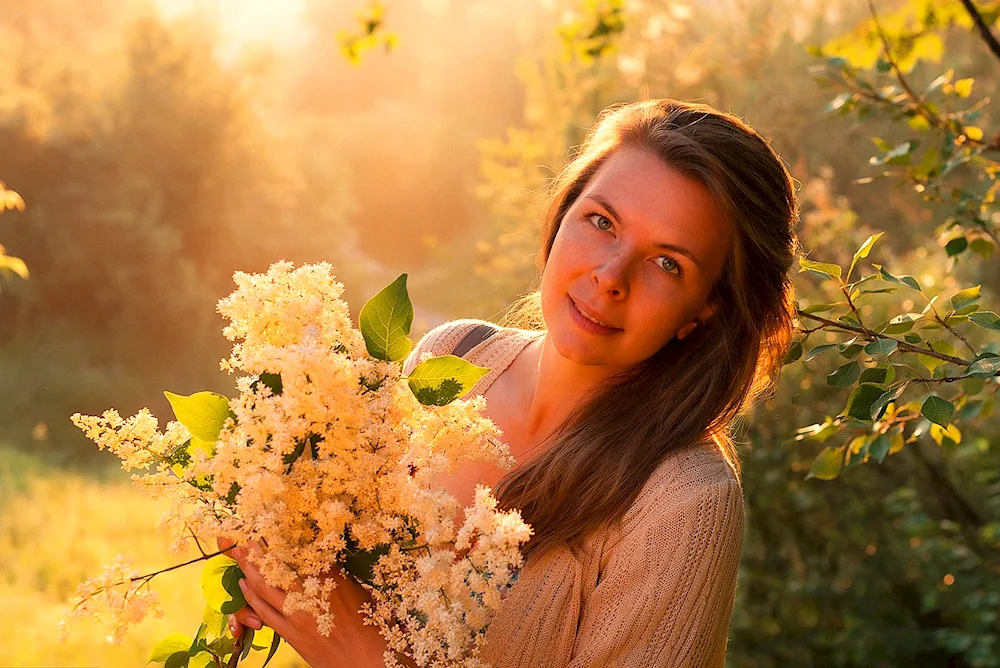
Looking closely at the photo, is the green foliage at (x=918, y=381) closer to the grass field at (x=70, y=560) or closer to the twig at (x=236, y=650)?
the twig at (x=236, y=650)

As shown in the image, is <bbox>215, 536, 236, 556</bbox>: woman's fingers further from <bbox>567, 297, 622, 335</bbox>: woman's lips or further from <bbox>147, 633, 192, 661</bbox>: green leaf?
<bbox>567, 297, 622, 335</bbox>: woman's lips

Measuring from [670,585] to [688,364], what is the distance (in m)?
0.46

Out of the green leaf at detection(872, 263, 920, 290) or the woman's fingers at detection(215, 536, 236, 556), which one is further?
the green leaf at detection(872, 263, 920, 290)

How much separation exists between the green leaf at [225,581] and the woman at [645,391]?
18.5 inches

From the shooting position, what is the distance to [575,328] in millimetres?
1579

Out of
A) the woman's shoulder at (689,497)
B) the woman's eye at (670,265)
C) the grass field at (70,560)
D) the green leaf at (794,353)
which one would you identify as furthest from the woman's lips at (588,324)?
the grass field at (70,560)

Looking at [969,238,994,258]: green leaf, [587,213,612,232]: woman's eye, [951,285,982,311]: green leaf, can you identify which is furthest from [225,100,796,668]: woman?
[969,238,994,258]: green leaf

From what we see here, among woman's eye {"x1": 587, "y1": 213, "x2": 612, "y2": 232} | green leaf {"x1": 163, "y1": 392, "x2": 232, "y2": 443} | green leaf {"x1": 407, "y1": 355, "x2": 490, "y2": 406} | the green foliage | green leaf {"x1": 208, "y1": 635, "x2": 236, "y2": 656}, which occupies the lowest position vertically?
the green foliage

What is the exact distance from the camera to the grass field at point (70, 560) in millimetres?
4273

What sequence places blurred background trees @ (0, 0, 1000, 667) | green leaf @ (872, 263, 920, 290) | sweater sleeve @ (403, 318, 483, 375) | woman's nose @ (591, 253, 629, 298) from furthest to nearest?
blurred background trees @ (0, 0, 1000, 667) → sweater sleeve @ (403, 318, 483, 375) → woman's nose @ (591, 253, 629, 298) → green leaf @ (872, 263, 920, 290)

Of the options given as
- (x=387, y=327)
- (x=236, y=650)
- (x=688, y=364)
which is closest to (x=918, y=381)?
(x=688, y=364)

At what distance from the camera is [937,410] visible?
1.31m

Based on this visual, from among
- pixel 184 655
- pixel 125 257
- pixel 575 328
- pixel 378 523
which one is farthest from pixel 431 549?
pixel 125 257

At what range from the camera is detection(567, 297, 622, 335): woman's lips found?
62.1 inches
